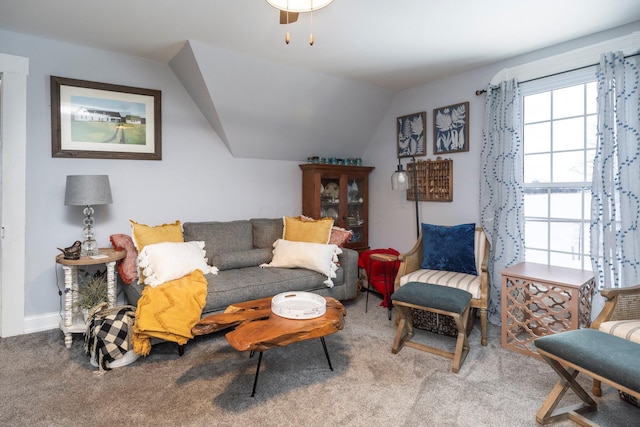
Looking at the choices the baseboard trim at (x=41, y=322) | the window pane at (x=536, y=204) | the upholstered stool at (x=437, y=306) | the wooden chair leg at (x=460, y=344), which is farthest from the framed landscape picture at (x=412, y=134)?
the baseboard trim at (x=41, y=322)

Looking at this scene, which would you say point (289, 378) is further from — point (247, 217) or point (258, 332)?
point (247, 217)

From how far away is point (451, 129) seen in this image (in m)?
3.79

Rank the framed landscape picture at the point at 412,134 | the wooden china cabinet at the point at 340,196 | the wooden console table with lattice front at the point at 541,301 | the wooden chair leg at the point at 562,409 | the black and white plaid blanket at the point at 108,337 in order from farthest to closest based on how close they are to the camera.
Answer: the wooden china cabinet at the point at 340,196 < the framed landscape picture at the point at 412,134 < the wooden console table with lattice front at the point at 541,301 < the black and white plaid blanket at the point at 108,337 < the wooden chair leg at the point at 562,409

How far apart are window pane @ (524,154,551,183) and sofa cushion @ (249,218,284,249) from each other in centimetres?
244

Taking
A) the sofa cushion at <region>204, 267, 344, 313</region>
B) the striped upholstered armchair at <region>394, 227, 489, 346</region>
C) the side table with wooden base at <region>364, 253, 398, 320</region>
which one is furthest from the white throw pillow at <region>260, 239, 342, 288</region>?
the striped upholstered armchair at <region>394, 227, 489, 346</region>

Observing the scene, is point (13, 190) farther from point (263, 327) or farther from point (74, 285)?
point (263, 327)

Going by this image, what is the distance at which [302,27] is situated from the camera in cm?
269

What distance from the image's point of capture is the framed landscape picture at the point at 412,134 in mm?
4105

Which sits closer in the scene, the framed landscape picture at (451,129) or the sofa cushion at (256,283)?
the sofa cushion at (256,283)

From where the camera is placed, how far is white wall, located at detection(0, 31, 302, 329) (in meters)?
3.01

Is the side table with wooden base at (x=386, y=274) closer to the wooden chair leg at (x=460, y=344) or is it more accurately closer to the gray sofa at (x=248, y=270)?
the gray sofa at (x=248, y=270)

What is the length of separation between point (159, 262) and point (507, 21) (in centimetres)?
316

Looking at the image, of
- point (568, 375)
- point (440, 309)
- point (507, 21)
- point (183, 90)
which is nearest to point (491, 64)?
point (507, 21)

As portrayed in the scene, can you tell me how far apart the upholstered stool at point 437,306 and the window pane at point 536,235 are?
1126mm
